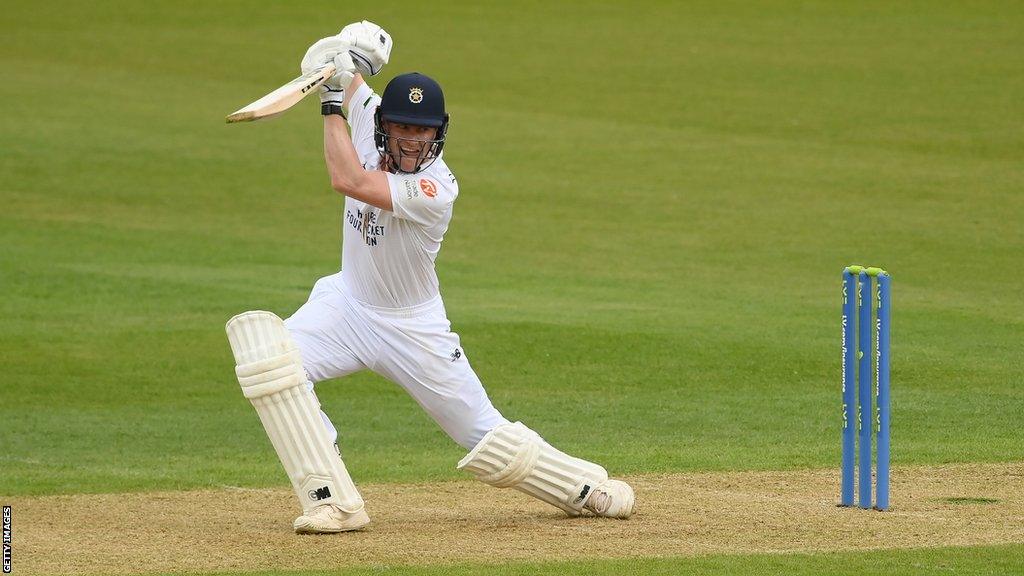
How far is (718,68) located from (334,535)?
2160cm

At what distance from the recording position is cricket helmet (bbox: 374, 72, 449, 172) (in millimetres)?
6707

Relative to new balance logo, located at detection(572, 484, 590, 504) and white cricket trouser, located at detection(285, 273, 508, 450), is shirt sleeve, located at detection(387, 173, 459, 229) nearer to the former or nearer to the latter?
white cricket trouser, located at detection(285, 273, 508, 450)

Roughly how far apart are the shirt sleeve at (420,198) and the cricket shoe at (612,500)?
1.37 meters

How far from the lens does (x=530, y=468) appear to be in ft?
22.7

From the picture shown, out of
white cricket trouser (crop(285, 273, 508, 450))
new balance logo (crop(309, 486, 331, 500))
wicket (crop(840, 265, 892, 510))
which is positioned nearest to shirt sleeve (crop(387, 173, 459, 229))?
white cricket trouser (crop(285, 273, 508, 450))

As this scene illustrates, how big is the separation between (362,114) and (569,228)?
11.3 meters

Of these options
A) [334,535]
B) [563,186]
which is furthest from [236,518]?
[563,186]

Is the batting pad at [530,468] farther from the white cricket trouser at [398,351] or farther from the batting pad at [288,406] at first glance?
the batting pad at [288,406]

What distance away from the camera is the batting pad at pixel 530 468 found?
6.86m

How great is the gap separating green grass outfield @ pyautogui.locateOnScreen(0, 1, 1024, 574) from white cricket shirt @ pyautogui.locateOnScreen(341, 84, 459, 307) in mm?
1679

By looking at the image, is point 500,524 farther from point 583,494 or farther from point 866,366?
point 866,366

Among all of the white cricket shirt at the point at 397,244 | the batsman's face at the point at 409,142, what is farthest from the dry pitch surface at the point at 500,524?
the batsman's face at the point at 409,142

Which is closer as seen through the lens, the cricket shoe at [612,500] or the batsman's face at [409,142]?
the batsman's face at [409,142]

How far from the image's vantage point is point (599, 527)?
22.7ft
